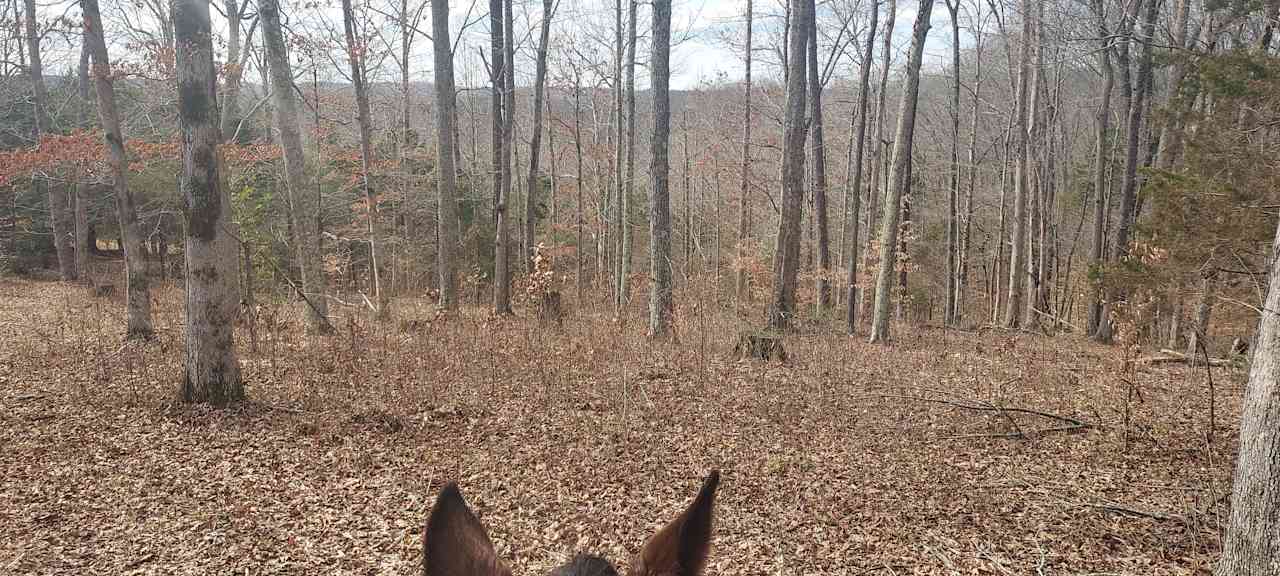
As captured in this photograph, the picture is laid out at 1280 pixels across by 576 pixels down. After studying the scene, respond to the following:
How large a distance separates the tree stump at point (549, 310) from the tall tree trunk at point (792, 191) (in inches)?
163

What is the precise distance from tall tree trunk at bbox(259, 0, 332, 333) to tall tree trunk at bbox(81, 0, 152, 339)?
7.13ft

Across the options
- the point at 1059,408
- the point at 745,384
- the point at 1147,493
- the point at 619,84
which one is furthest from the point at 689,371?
the point at 619,84

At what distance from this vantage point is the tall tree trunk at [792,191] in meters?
11.8

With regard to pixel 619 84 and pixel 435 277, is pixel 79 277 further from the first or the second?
pixel 619 84

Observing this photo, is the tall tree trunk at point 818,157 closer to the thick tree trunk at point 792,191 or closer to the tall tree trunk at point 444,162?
the thick tree trunk at point 792,191

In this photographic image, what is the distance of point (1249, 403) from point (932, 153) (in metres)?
33.9

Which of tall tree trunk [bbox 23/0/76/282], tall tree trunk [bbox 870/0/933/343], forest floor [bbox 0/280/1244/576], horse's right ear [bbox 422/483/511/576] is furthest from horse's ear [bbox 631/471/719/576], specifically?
tall tree trunk [bbox 23/0/76/282]

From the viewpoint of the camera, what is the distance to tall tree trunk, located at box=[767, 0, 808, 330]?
11.8 m

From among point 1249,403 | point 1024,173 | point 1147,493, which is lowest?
point 1147,493

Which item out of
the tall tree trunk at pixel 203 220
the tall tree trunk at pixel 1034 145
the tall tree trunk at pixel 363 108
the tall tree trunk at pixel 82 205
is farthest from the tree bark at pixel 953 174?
the tall tree trunk at pixel 82 205

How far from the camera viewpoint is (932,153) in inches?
1307

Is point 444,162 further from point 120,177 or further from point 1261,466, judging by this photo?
point 1261,466

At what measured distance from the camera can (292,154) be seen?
10367 millimetres

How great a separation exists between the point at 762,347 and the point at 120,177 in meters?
10.4
